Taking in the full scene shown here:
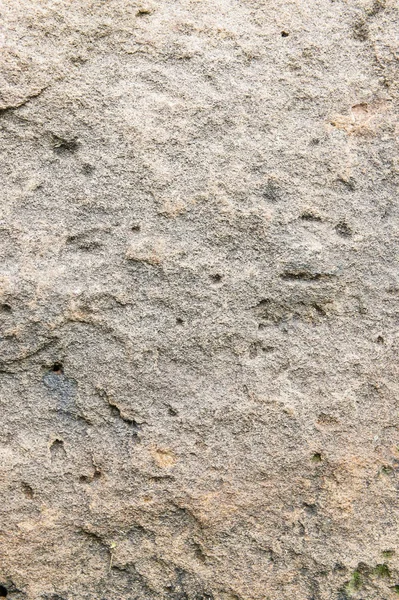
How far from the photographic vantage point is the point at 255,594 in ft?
3.56

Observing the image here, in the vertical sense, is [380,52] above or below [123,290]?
above

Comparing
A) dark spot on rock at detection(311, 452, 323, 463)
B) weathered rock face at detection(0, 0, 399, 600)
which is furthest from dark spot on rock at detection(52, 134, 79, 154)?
dark spot on rock at detection(311, 452, 323, 463)

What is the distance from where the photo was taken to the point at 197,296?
1.04 meters

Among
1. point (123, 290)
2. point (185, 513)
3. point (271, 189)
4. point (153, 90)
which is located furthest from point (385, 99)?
point (185, 513)

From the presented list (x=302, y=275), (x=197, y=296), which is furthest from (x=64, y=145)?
(x=302, y=275)

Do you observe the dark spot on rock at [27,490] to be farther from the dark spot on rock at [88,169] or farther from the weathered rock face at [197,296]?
the dark spot on rock at [88,169]

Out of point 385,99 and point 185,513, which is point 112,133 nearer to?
point 385,99

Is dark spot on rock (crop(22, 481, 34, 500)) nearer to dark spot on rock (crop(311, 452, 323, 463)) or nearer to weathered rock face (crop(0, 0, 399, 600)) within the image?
weathered rock face (crop(0, 0, 399, 600))

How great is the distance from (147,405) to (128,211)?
0.98 ft

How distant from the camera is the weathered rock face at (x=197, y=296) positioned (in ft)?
3.38

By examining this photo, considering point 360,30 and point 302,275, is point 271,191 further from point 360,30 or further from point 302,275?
point 360,30

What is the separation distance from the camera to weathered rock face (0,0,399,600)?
1.03 m

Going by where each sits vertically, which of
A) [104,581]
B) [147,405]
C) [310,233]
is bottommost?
[104,581]

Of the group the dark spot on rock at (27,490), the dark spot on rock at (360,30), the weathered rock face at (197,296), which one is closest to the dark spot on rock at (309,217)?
→ the weathered rock face at (197,296)
